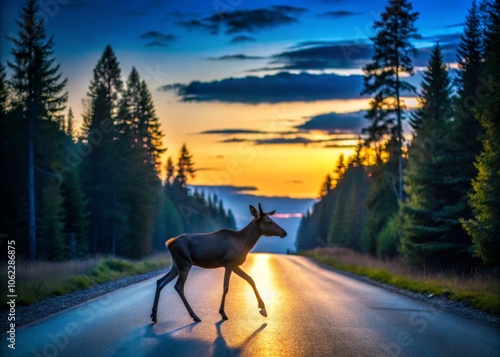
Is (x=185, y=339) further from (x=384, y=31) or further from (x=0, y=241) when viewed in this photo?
(x=384, y=31)

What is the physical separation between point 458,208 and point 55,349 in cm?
2015

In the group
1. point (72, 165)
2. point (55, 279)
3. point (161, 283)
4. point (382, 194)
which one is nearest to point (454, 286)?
point (161, 283)

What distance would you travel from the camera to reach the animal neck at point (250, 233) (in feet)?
40.3

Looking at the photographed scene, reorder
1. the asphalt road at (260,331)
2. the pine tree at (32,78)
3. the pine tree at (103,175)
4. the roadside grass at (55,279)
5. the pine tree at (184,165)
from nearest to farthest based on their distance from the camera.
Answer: the asphalt road at (260,331), the roadside grass at (55,279), the pine tree at (32,78), the pine tree at (103,175), the pine tree at (184,165)

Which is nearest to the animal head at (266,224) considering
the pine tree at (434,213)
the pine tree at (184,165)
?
the pine tree at (434,213)

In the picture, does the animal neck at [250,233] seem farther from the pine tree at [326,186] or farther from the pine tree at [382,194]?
the pine tree at [326,186]

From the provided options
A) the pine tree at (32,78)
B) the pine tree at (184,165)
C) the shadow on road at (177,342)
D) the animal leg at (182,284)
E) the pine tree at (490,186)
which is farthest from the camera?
the pine tree at (184,165)

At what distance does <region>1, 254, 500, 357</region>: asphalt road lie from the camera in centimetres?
879

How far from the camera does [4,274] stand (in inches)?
806

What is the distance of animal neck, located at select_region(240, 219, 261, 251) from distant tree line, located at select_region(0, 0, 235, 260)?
27372 millimetres

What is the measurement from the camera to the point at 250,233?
1234cm

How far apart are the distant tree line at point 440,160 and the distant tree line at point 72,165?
22.2 metres

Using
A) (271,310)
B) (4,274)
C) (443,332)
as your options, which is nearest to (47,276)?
(4,274)

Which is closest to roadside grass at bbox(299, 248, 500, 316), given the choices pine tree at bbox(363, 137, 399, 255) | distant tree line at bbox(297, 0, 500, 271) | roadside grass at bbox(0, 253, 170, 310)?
distant tree line at bbox(297, 0, 500, 271)
